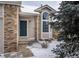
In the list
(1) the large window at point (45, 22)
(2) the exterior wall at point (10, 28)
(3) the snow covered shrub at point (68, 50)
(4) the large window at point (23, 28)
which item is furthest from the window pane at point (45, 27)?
(3) the snow covered shrub at point (68, 50)

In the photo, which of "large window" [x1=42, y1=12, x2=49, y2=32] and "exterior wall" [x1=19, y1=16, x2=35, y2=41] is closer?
"large window" [x1=42, y1=12, x2=49, y2=32]

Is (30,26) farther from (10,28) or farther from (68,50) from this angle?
(68,50)

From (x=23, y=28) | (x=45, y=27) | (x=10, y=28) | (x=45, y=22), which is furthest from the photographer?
(x=23, y=28)

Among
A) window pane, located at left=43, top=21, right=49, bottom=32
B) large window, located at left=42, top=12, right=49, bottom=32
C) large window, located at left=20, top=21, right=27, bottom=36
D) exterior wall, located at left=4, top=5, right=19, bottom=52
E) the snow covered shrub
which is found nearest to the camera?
the snow covered shrub

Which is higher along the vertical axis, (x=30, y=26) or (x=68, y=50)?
(x=30, y=26)

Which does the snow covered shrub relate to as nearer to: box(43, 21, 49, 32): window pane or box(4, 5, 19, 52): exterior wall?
box(4, 5, 19, 52): exterior wall

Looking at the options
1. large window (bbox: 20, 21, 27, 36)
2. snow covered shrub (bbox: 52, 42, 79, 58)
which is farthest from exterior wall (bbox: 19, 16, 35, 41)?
snow covered shrub (bbox: 52, 42, 79, 58)

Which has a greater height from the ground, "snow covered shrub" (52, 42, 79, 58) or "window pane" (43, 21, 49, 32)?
"window pane" (43, 21, 49, 32)

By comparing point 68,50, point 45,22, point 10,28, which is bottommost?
point 68,50

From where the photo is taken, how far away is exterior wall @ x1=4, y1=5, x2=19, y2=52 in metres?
6.67

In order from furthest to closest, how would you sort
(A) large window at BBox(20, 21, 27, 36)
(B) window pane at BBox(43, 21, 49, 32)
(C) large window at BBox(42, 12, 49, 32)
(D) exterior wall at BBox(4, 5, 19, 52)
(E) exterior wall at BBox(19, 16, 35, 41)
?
(E) exterior wall at BBox(19, 16, 35, 41) → (A) large window at BBox(20, 21, 27, 36) → (C) large window at BBox(42, 12, 49, 32) → (B) window pane at BBox(43, 21, 49, 32) → (D) exterior wall at BBox(4, 5, 19, 52)

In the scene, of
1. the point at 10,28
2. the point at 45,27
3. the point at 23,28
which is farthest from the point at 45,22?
the point at 10,28

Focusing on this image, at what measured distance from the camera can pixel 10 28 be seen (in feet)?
22.3

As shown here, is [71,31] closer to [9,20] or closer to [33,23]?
[9,20]
